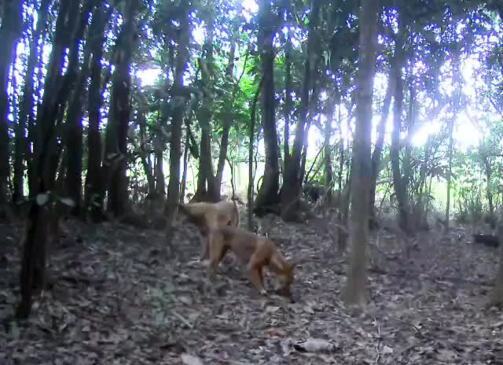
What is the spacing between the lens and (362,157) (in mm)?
7387

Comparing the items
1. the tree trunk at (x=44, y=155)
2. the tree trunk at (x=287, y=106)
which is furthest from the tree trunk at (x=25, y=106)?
A: the tree trunk at (x=287, y=106)

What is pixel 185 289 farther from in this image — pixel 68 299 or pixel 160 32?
pixel 160 32

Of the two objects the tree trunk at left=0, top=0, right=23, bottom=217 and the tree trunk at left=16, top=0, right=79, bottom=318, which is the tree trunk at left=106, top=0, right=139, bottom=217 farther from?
the tree trunk at left=16, top=0, right=79, bottom=318

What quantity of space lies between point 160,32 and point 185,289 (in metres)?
4.72

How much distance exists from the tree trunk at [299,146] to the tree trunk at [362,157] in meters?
5.53

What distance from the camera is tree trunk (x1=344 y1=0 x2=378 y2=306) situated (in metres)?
7.32

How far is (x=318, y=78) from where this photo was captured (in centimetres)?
1419

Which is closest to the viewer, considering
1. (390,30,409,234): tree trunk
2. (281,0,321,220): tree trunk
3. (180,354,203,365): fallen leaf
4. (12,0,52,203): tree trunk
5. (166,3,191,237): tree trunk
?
(180,354,203,365): fallen leaf

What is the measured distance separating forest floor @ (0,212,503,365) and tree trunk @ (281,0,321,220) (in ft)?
13.1

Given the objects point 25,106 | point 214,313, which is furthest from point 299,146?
point 214,313

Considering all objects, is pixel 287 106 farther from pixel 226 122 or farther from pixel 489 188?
pixel 489 188

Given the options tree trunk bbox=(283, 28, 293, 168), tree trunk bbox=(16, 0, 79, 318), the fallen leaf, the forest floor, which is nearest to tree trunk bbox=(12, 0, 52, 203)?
the forest floor

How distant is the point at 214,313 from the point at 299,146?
311 inches

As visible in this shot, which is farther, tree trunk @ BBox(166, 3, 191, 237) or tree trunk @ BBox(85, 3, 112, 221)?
tree trunk @ BBox(85, 3, 112, 221)
